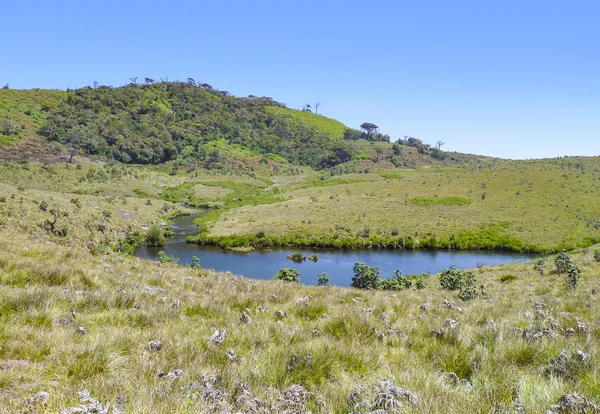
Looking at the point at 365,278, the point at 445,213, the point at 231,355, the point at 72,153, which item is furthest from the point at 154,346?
the point at 72,153

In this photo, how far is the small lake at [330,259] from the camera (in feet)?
134

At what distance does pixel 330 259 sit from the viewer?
46312mm

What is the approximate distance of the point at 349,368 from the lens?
4.41 m

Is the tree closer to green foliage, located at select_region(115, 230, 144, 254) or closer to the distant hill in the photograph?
the distant hill

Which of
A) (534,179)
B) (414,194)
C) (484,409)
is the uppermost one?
(534,179)

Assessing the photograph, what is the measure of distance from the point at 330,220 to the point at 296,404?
58.4 meters

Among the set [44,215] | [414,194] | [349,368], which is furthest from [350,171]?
[349,368]

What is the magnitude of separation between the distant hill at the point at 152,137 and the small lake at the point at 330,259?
219 ft

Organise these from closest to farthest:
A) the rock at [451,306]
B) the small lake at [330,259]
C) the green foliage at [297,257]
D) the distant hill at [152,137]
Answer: the rock at [451,306]
the small lake at [330,259]
the green foliage at [297,257]
the distant hill at [152,137]

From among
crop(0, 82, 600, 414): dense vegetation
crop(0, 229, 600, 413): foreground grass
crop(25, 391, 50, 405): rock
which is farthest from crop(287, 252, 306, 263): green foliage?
crop(25, 391, 50, 405): rock

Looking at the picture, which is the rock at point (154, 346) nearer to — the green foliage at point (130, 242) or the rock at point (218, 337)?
the rock at point (218, 337)

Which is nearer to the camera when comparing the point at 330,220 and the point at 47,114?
the point at 330,220

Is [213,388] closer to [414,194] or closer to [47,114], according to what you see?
[414,194]

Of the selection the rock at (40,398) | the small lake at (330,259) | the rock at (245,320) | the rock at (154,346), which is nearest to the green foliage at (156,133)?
the small lake at (330,259)
